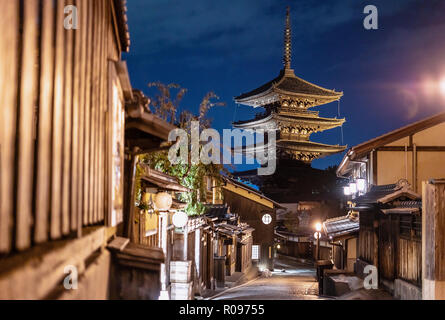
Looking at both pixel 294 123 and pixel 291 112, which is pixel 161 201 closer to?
pixel 294 123

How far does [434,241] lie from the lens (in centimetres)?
1089

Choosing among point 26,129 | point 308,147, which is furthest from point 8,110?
point 308,147

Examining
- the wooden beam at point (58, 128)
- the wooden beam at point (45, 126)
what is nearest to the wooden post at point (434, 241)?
the wooden beam at point (58, 128)

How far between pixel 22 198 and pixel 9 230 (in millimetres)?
233

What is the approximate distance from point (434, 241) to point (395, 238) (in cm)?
628

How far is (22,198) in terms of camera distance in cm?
308

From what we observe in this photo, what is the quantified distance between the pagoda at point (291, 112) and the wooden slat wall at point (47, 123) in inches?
1592

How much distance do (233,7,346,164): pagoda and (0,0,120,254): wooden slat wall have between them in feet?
133

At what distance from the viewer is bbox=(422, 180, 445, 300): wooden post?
1073 centimetres

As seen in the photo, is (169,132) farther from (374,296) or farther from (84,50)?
(374,296)

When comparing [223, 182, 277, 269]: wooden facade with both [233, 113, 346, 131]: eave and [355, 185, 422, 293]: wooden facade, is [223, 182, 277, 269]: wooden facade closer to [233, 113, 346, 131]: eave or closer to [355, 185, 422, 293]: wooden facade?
[233, 113, 346, 131]: eave

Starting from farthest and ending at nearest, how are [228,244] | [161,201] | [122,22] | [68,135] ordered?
[228,244], [161,201], [122,22], [68,135]

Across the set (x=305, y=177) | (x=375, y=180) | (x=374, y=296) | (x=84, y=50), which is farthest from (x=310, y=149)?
(x=84, y=50)

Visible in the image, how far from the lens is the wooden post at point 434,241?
10.7 meters
